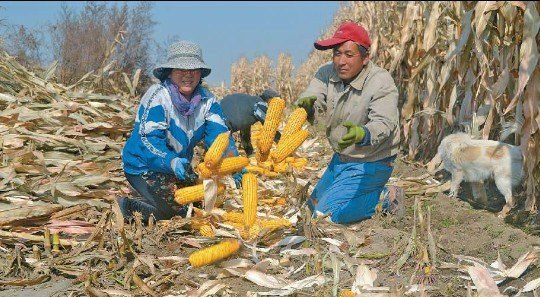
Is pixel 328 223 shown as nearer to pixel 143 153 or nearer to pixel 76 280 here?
pixel 143 153

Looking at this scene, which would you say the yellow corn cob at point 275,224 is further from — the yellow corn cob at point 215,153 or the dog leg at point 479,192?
the dog leg at point 479,192

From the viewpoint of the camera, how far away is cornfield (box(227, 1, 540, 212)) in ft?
17.3

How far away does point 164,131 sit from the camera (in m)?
5.18

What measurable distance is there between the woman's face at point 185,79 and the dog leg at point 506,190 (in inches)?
102

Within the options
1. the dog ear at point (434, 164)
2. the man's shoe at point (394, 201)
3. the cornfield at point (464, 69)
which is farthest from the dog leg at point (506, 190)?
the dog ear at point (434, 164)

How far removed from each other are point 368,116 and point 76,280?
2.42 metres

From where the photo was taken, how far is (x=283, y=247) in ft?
15.3

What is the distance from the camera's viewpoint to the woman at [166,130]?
5.05m

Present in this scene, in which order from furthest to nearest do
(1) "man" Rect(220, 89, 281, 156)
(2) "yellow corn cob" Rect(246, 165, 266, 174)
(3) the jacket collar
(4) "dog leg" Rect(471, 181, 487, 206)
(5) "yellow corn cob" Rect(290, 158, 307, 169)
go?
(5) "yellow corn cob" Rect(290, 158, 307, 169) < (1) "man" Rect(220, 89, 281, 156) < (2) "yellow corn cob" Rect(246, 165, 266, 174) < (4) "dog leg" Rect(471, 181, 487, 206) < (3) the jacket collar

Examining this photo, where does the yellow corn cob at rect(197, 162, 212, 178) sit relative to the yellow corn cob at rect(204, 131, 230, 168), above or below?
below

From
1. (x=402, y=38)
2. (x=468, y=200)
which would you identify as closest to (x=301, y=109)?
(x=468, y=200)

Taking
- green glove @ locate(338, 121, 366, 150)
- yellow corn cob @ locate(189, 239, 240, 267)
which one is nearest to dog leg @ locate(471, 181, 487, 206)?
green glove @ locate(338, 121, 366, 150)

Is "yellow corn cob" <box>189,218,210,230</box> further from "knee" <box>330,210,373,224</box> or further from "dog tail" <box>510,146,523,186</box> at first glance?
"dog tail" <box>510,146,523,186</box>

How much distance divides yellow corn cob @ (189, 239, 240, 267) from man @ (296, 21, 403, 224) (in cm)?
126
